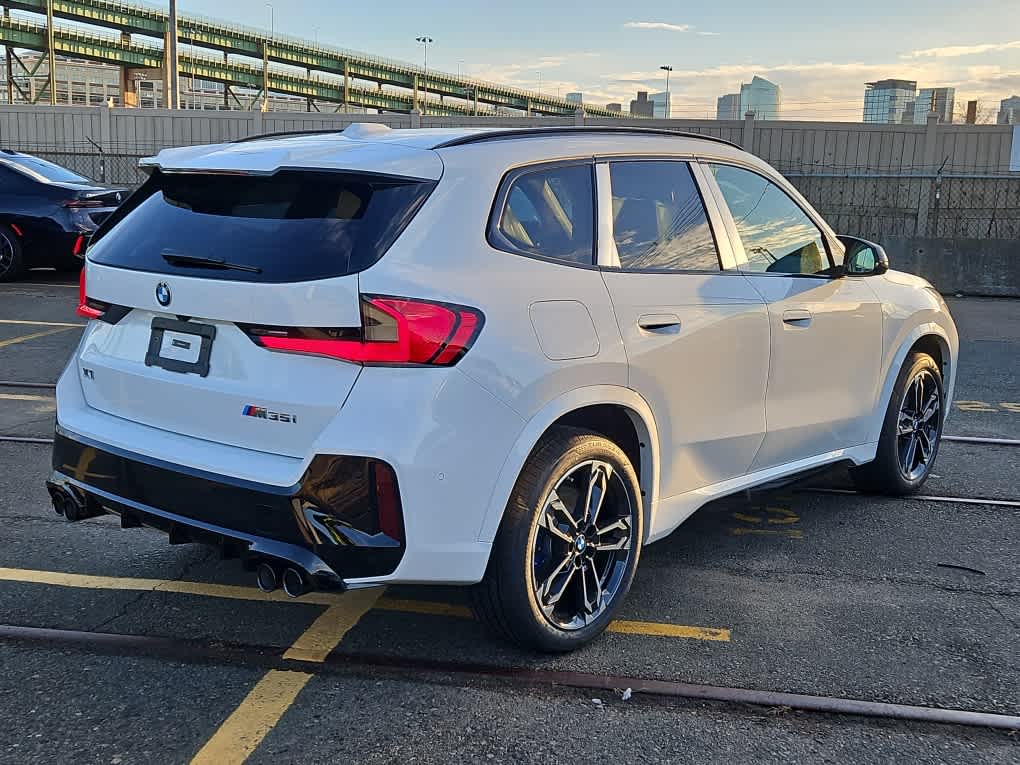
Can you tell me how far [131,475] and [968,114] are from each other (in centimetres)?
2115

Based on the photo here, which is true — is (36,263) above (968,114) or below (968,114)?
below

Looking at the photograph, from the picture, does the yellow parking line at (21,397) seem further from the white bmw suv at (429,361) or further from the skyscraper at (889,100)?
the skyscraper at (889,100)

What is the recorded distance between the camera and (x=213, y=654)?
3.45m

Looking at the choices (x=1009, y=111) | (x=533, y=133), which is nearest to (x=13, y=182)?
(x=533, y=133)

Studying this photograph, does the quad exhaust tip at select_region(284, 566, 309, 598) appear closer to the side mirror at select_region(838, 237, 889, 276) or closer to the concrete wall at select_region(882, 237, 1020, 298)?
the side mirror at select_region(838, 237, 889, 276)

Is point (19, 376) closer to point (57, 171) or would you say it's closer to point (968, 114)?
point (57, 171)

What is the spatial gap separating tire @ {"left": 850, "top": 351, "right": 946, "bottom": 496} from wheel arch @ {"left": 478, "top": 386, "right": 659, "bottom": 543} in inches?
78.7

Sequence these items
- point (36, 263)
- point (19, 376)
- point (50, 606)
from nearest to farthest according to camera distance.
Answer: point (50, 606)
point (19, 376)
point (36, 263)

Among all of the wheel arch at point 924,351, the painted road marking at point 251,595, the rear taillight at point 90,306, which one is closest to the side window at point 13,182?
the painted road marking at point 251,595

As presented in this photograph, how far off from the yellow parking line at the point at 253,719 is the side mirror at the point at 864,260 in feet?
9.92

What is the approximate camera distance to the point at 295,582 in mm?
3037

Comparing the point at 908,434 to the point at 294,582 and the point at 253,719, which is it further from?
the point at 253,719

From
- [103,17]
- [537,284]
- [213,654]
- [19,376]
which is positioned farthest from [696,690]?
[103,17]

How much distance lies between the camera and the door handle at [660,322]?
3.59 meters
